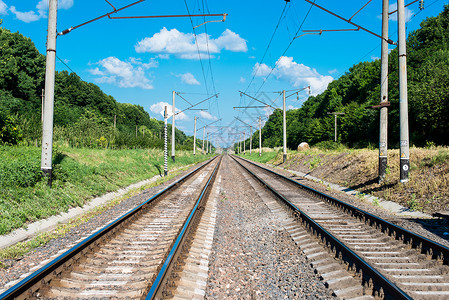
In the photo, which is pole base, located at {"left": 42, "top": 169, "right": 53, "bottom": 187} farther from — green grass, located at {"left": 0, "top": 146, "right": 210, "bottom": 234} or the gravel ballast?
the gravel ballast

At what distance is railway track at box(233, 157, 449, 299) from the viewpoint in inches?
172

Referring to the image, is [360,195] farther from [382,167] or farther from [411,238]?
[411,238]

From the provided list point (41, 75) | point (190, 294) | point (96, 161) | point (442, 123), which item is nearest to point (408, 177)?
point (190, 294)

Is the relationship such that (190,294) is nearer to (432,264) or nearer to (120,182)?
(432,264)

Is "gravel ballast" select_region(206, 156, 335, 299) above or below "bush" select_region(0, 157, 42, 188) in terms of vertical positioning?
below

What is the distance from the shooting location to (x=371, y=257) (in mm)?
5734

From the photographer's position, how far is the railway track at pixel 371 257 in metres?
4.38

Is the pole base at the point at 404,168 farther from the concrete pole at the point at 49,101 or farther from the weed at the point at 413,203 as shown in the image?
the concrete pole at the point at 49,101

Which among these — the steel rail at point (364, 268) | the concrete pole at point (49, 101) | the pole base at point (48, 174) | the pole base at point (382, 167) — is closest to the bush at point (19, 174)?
the pole base at point (48, 174)

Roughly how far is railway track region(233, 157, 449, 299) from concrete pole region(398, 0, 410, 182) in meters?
4.73

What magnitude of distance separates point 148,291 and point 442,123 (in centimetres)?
3410

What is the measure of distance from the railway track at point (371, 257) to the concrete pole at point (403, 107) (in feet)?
15.5

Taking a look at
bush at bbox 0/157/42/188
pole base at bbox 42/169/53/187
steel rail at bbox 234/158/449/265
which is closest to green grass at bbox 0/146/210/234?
bush at bbox 0/157/42/188

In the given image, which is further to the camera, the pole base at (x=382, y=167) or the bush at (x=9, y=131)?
the bush at (x=9, y=131)
